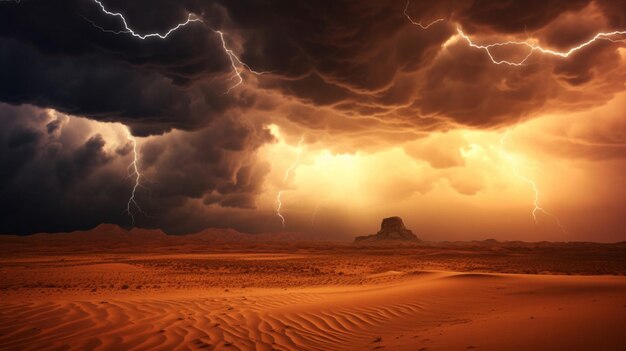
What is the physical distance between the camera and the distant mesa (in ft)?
468

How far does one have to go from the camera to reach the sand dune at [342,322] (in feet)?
17.3

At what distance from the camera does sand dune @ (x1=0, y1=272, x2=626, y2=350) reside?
5.29 meters

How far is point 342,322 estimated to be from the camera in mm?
7910

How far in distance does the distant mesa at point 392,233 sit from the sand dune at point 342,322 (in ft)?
443

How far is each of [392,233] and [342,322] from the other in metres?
143

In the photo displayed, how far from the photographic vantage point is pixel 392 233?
14600 cm

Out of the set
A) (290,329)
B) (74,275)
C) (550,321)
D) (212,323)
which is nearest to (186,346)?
(212,323)

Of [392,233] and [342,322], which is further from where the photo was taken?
[392,233]

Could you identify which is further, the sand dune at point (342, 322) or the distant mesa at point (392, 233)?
the distant mesa at point (392, 233)

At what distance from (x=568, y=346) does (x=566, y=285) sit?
7.58 metres

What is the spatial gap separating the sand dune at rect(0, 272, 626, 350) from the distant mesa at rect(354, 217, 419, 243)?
135043 mm

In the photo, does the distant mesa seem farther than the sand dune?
Yes

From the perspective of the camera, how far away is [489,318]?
271 inches

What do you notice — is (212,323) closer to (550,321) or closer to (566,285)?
(550,321)
